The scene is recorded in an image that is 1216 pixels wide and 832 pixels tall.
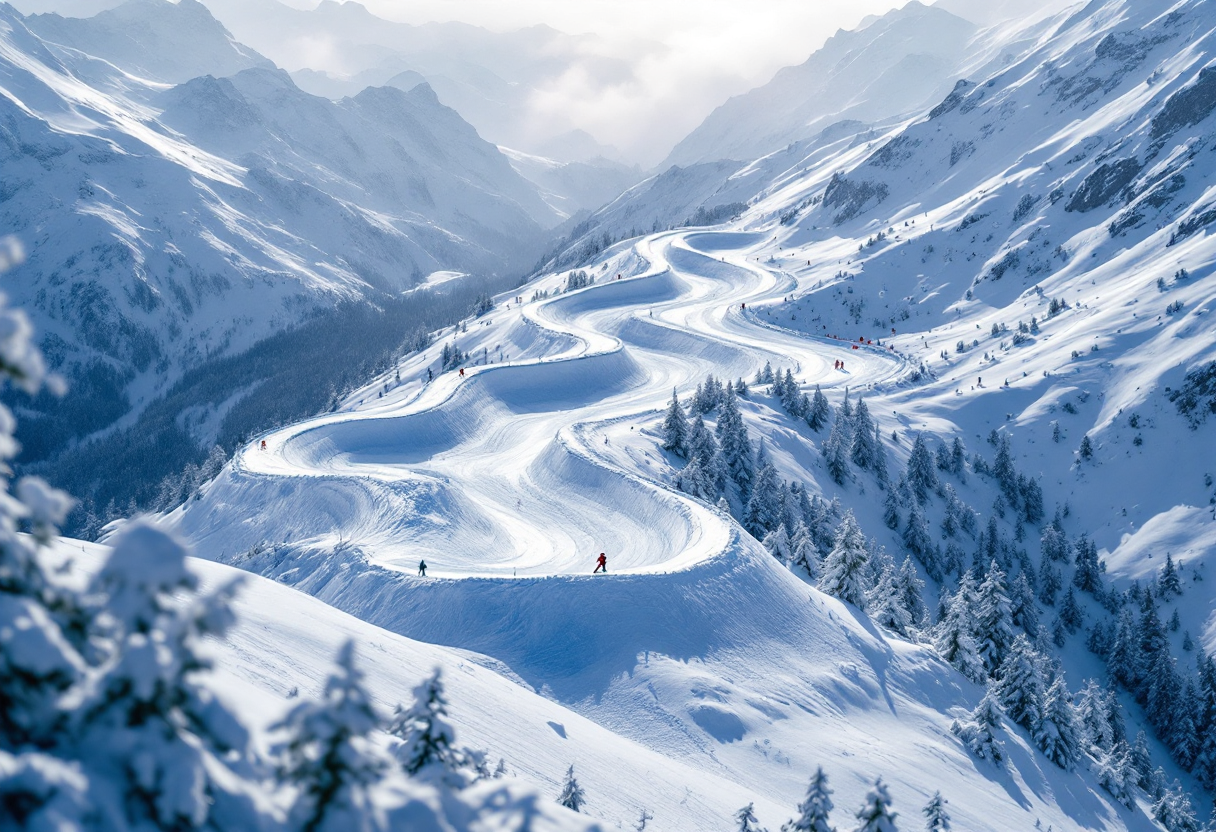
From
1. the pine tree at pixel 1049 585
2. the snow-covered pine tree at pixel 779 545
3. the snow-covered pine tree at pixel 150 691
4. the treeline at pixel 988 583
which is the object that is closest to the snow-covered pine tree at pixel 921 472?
the treeline at pixel 988 583

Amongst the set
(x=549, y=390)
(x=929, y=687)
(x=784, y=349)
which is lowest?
(x=929, y=687)

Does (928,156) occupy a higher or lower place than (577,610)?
higher

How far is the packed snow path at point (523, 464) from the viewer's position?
3816 centimetres

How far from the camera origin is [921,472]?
6819cm

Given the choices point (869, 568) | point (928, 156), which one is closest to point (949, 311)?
point (928, 156)

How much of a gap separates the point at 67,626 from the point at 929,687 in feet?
110

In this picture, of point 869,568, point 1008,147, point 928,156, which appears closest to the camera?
point 869,568

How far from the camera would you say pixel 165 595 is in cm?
479

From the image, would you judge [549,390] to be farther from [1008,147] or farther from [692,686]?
[1008,147]

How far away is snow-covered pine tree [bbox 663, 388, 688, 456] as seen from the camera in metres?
56.8

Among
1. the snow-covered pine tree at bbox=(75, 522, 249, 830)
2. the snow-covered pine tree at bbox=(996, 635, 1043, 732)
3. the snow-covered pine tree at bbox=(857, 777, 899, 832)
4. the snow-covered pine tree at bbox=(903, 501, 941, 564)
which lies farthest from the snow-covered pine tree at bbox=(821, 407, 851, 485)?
the snow-covered pine tree at bbox=(75, 522, 249, 830)

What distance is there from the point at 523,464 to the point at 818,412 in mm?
32962

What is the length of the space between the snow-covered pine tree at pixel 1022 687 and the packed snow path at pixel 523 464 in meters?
14.7

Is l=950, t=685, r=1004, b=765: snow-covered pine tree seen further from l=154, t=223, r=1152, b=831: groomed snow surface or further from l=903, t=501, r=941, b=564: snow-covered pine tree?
l=903, t=501, r=941, b=564: snow-covered pine tree
